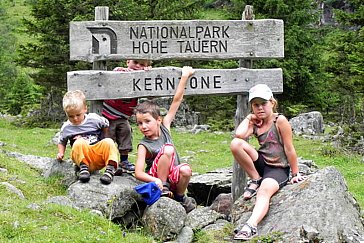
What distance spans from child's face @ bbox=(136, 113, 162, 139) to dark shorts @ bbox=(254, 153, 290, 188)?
4.54 feet

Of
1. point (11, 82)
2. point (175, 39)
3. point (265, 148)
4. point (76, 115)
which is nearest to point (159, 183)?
point (265, 148)

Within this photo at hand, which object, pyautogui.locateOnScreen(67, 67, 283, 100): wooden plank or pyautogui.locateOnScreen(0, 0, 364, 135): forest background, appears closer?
pyautogui.locateOnScreen(67, 67, 283, 100): wooden plank

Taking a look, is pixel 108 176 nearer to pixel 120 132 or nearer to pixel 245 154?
pixel 120 132

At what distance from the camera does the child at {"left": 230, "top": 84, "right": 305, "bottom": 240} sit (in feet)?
24.3

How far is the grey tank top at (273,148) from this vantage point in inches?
295

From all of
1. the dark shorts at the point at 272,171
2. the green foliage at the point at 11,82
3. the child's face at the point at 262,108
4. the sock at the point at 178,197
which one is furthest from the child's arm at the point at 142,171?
the green foliage at the point at 11,82

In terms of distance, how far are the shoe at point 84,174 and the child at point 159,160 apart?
24.8 inches

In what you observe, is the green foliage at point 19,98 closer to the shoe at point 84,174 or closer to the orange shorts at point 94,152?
the orange shorts at point 94,152

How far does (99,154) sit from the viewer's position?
8.09 metres

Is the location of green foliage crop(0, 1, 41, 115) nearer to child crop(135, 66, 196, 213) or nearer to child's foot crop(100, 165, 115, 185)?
child's foot crop(100, 165, 115, 185)

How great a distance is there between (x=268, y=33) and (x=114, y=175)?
3106 mm

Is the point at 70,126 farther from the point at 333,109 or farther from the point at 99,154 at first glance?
the point at 333,109

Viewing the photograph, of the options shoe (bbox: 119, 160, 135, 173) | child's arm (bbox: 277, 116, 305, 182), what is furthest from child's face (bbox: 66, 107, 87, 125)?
child's arm (bbox: 277, 116, 305, 182)

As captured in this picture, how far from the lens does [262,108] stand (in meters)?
7.52
